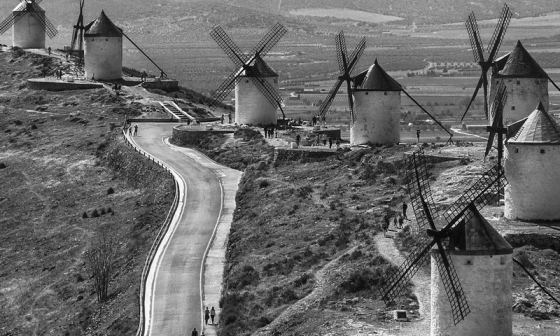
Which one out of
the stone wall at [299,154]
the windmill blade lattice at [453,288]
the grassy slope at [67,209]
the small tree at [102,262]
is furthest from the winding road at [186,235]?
the windmill blade lattice at [453,288]

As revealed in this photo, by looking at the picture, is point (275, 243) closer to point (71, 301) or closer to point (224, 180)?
point (71, 301)

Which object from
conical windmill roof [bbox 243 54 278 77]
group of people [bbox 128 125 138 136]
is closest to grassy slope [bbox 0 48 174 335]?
group of people [bbox 128 125 138 136]

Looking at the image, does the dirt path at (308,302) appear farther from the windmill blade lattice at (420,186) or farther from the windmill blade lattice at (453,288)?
the windmill blade lattice at (453,288)

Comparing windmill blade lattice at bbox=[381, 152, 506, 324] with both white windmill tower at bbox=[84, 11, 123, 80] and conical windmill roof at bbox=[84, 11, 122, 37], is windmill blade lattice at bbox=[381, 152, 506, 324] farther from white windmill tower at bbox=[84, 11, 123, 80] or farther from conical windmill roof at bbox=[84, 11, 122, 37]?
white windmill tower at bbox=[84, 11, 123, 80]

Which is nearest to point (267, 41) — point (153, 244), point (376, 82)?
point (376, 82)

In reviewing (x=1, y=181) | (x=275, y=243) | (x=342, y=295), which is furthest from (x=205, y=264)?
(x=1, y=181)

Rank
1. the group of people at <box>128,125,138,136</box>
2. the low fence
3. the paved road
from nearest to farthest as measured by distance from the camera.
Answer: the paved road, the low fence, the group of people at <box>128,125,138,136</box>
